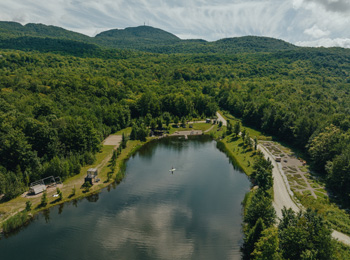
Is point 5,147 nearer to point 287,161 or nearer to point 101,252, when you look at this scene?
point 101,252

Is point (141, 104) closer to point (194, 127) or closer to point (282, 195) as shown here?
point (194, 127)

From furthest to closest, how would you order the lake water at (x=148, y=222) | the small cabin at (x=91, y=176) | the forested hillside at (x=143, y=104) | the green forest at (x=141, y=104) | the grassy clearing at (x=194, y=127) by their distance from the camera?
the grassy clearing at (x=194, y=127) < the forested hillside at (x=143, y=104) < the small cabin at (x=91, y=176) < the green forest at (x=141, y=104) < the lake water at (x=148, y=222)

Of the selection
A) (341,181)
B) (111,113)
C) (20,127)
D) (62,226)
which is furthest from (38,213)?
(341,181)

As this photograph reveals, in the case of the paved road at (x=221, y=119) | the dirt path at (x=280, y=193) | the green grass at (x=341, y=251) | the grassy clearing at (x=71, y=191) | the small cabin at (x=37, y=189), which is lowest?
the grassy clearing at (x=71, y=191)

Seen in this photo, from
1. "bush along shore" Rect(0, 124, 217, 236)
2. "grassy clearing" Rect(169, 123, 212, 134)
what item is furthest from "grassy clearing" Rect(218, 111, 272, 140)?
"bush along shore" Rect(0, 124, 217, 236)

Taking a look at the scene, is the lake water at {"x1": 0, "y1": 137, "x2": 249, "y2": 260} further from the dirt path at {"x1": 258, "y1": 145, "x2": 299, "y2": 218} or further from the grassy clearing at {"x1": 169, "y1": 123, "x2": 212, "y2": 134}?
the grassy clearing at {"x1": 169, "y1": 123, "x2": 212, "y2": 134}

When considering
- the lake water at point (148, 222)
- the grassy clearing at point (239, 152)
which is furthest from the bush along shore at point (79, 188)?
the grassy clearing at point (239, 152)

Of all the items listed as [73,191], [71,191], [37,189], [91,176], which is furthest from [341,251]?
[37,189]

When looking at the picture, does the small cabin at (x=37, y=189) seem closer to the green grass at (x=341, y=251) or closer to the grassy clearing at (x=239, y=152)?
the grassy clearing at (x=239, y=152)
